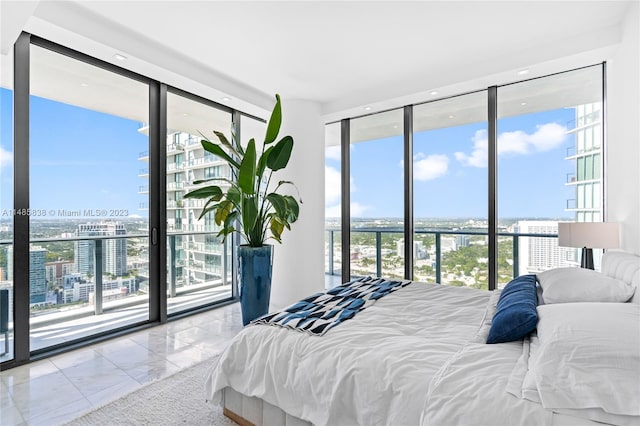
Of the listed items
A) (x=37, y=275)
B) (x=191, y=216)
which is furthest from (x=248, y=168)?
(x=37, y=275)

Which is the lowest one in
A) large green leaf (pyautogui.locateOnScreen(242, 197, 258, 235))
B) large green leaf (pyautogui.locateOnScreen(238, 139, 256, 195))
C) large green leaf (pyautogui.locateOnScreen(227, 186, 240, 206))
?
large green leaf (pyautogui.locateOnScreen(242, 197, 258, 235))

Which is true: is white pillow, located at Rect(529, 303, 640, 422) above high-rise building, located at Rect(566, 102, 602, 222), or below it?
below

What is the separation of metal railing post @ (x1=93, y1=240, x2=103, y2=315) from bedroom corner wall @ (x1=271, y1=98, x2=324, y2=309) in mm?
1977

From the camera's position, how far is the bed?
102 centimetres

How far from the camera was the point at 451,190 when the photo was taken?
395cm

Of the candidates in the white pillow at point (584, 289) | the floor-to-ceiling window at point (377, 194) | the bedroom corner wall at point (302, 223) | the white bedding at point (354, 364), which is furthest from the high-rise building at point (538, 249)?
the bedroom corner wall at point (302, 223)

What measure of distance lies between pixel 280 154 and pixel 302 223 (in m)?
1.26

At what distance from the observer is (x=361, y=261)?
4.73 meters

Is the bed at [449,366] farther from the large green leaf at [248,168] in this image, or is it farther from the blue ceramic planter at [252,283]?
the large green leaf at [248,168]

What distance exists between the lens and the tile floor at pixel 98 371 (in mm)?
2008

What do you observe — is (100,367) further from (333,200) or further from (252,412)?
(333,200)

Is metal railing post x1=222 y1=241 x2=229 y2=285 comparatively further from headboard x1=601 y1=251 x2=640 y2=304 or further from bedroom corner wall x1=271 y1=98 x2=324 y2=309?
headboard x1=601 y1=251 x2=640 y2=304

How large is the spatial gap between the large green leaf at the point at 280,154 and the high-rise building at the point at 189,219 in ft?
3.77

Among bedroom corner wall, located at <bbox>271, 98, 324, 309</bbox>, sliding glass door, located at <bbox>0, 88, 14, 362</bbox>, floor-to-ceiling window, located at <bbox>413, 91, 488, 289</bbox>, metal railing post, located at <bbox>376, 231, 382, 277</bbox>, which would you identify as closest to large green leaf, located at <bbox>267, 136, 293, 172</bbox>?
bedroom corner wall, located at <bbox>271, 98, 324, 309</bbox>
